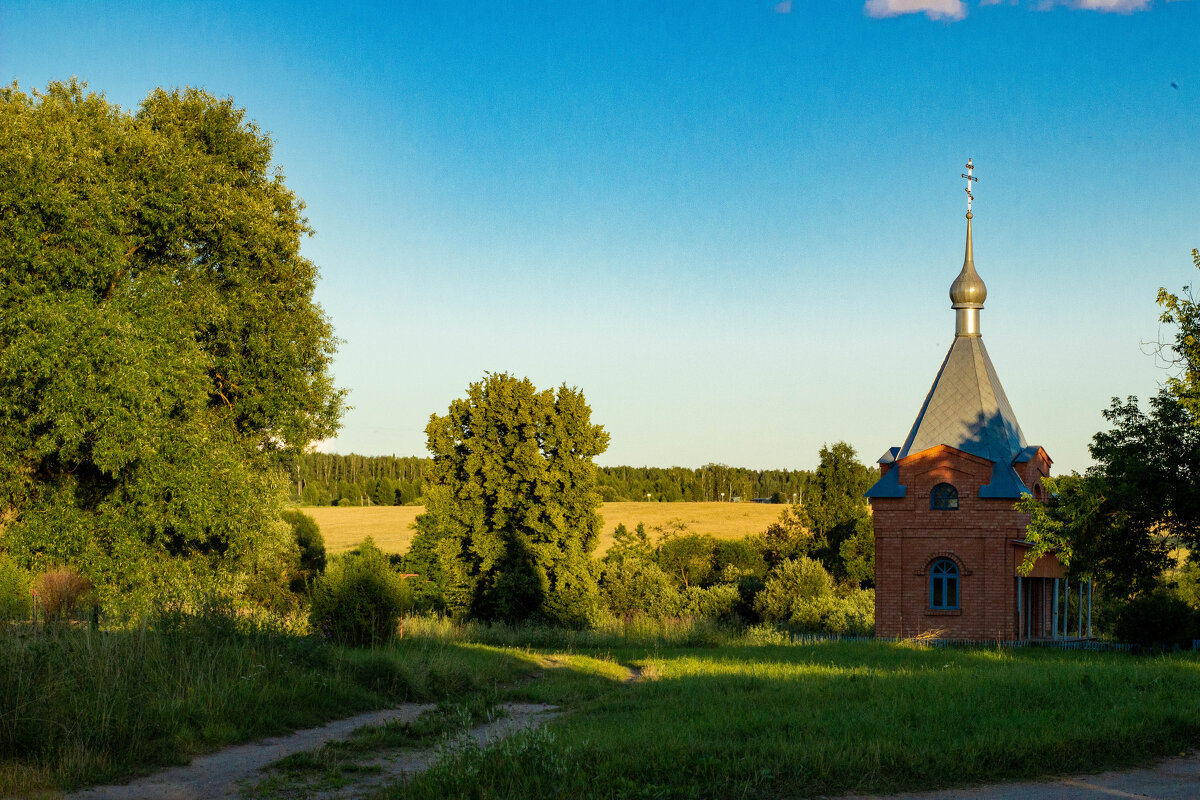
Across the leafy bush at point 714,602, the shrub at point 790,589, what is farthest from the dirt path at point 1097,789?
the leafy bush at point 714,602

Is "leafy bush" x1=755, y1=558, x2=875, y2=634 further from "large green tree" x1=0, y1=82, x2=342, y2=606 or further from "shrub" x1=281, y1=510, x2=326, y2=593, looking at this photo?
"shrub" x1=281, y1=510, x2=326, y2=593

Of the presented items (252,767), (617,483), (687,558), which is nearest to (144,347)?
(252,767)

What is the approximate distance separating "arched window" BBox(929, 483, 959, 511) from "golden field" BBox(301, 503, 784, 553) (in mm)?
30232

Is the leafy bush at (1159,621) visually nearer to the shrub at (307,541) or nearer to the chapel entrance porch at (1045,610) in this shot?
the chapel entrance porch at (1045,610)

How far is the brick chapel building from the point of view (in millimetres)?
30719

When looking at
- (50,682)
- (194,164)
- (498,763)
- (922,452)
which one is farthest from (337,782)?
(922,452)

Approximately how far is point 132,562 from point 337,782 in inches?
502

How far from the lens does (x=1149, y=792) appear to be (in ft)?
23.8

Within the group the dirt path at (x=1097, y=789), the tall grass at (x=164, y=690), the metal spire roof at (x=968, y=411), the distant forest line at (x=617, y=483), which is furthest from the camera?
the distant forest line at (x=617, y=483)

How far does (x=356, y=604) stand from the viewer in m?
15.9

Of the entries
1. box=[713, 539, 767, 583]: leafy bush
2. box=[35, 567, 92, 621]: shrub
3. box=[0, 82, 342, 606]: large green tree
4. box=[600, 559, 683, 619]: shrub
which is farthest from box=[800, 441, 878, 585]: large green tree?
box=[35, 567, 92, 621]: shrub

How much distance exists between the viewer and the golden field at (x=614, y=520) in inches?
2724

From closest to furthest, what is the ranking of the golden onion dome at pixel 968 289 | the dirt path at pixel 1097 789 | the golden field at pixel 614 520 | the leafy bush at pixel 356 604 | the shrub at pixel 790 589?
the dirt path at pixel 1097 789 < the leafy bush at pixel 356 604 < the golden onion dome at pixel 968 289 < the shrub at pixel 790 589 < the golden field at pixel 614 520

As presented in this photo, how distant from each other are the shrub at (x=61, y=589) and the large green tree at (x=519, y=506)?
1781cm
